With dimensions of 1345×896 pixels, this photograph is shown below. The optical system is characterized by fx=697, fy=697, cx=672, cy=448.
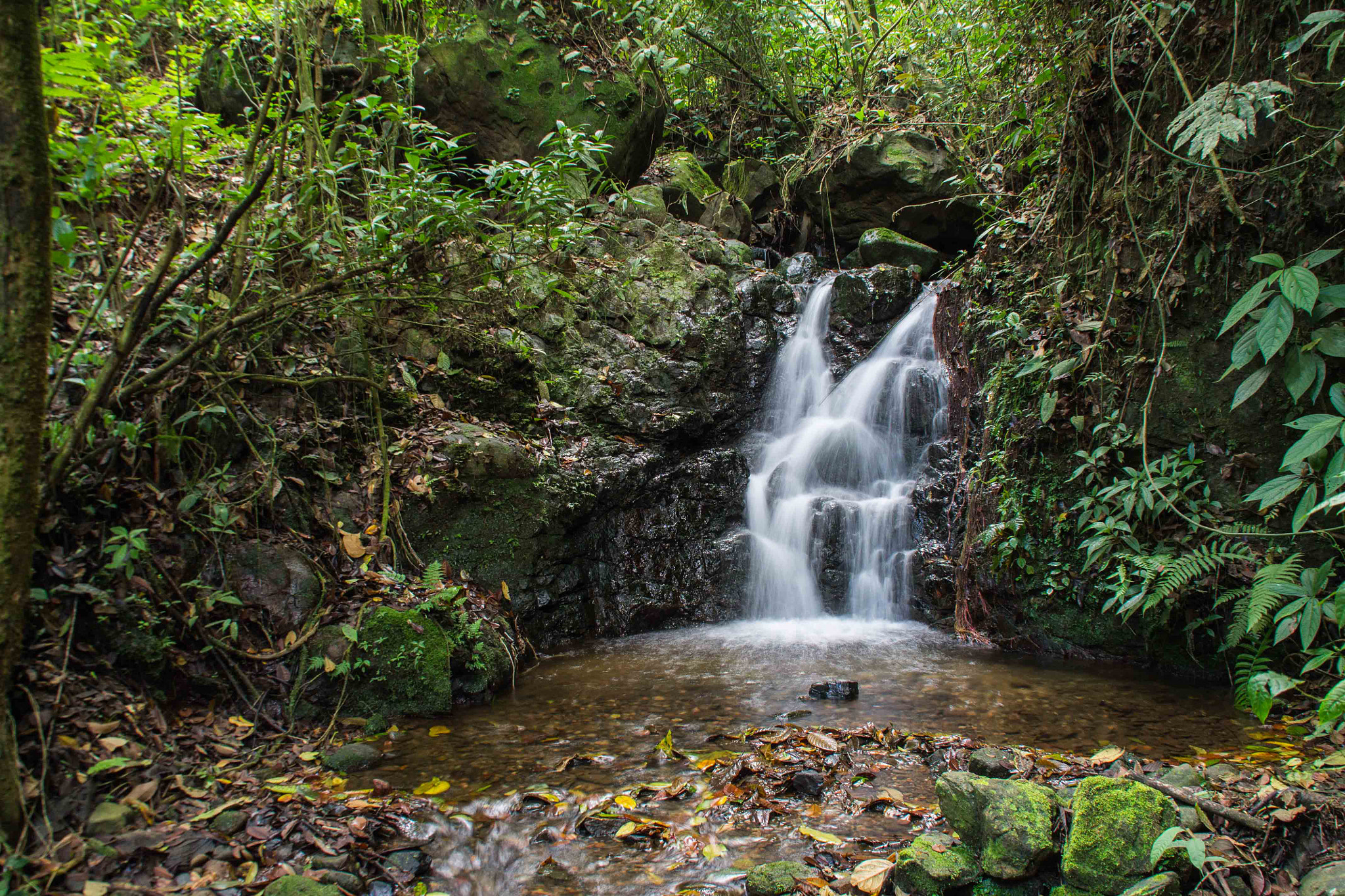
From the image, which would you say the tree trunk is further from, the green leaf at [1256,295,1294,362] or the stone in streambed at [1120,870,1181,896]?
the green leaf at [1256,295,1294,362]

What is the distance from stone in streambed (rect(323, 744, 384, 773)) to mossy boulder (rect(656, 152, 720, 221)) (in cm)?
856

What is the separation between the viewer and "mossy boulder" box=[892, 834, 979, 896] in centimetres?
239

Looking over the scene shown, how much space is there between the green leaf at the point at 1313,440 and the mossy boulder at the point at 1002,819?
233 centimetres

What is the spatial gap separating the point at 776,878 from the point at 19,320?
3190 millimetres

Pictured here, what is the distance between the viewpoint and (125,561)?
11.1 ft

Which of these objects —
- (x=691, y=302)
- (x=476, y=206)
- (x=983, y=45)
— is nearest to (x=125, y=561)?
(x=476, y=206)

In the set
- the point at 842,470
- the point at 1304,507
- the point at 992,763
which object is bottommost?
the point at 992,763

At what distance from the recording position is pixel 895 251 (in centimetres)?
1017

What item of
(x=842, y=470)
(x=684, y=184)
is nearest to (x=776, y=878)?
(x=842, y=470)

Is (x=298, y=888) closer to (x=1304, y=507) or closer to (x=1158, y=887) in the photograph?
(x=1158, y=887)

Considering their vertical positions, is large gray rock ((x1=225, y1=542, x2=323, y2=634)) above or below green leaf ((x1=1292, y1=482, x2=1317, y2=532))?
below

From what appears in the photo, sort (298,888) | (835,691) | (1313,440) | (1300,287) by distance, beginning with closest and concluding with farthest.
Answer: (298,888)
(1313,440)
(1300,287)
(835,691)

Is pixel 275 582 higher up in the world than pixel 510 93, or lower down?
lower down

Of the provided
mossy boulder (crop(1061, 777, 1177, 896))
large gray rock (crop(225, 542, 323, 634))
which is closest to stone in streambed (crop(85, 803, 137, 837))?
large gray rock (crop(225, 542, 323, 634))
